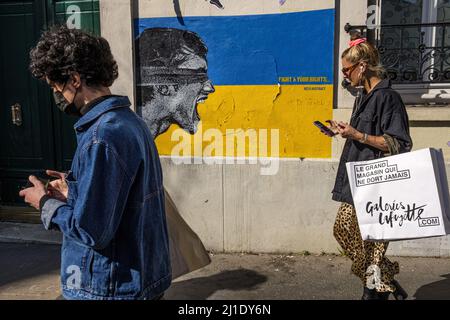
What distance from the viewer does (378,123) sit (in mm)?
3205

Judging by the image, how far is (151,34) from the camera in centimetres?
495

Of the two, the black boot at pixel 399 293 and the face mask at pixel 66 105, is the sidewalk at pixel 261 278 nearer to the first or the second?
the black boot at pixel 399 293

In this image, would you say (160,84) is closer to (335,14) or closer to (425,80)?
(335,14)

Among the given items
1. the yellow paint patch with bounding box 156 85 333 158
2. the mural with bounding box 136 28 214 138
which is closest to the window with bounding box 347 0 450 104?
the yellow paint patch with bounding box 156 85 333 158

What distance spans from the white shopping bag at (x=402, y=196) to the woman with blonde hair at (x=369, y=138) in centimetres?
21

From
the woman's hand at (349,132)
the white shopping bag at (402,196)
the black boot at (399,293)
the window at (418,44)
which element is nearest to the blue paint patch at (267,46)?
the window at (418,44)

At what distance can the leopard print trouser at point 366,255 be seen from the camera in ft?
10.9

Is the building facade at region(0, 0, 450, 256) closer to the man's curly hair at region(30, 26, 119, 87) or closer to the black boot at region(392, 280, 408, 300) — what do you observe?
the black boot at region(392, 280, 408, 300)

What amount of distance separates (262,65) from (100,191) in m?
3.37

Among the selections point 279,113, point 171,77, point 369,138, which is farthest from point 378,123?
point 171,77

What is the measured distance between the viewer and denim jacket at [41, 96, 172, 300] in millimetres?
1684
